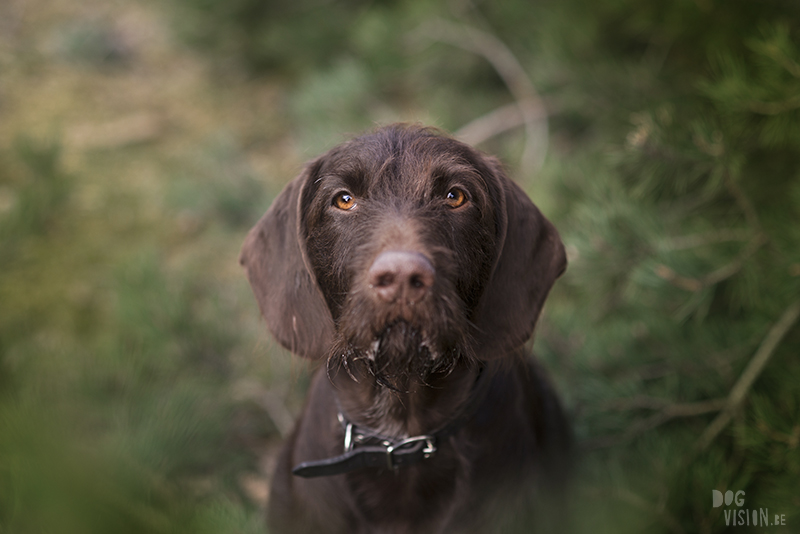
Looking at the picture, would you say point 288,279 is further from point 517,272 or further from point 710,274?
point 710,274

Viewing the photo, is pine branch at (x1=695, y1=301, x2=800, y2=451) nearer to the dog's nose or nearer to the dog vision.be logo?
the dog vision.be logo

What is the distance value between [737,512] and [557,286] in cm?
171

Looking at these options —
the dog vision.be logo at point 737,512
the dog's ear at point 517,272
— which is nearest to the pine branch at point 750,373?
the dog vision.be logo at point 737,512

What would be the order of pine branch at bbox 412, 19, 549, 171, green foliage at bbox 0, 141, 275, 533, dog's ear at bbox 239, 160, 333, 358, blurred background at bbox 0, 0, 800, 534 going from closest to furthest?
green foliage at bbox 0, 141, 275, 533, blurred background at bbox 0, 0, 800, 534, dog's ear at bbox 239, 160, 333, 358, pine branch at bbox 412, 19, 549, 171

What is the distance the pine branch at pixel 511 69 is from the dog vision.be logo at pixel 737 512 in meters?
2.29

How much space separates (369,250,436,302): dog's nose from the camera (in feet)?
4.67

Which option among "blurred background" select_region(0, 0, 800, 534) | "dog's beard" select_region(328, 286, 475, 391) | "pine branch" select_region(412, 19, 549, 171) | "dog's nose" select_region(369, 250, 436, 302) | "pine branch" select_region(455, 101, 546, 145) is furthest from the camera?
"pine branch" select_region(455, 101, 546, 145)

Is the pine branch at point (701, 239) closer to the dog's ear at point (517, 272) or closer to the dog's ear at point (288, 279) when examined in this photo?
the dog's ear at point (517, 272)

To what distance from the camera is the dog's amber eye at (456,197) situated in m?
1.83

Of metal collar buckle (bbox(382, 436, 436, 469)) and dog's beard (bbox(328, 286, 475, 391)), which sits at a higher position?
dog's beard (bbox(328, 286, 475, 391))

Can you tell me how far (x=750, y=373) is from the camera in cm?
218

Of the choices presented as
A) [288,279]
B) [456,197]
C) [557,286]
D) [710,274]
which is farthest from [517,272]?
[557,286]

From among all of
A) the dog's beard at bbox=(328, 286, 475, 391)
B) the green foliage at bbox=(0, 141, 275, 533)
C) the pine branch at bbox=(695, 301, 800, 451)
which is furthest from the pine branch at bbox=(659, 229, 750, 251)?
the green foliage at bbox=(0, 141, 275, 533)

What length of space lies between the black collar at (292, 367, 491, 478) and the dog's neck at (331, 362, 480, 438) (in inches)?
1.5
